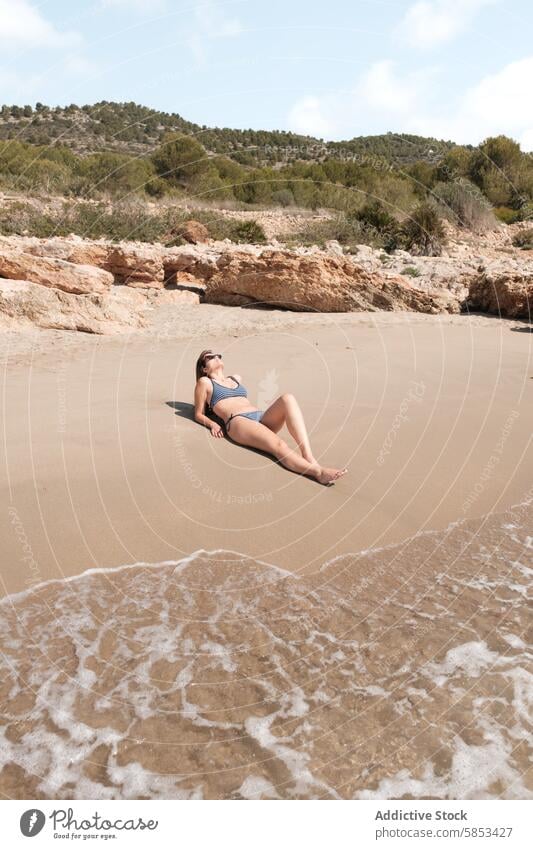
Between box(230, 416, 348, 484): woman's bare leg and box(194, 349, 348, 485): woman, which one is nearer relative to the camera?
box(230, 416, 348, 484): woman's bare leg

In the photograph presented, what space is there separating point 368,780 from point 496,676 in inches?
30.6

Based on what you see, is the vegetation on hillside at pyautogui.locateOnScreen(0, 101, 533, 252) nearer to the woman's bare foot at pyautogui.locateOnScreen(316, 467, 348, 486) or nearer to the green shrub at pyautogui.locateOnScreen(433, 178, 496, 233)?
the green shrub at pyautogui.locateOnScreen(433, 178, 496, 233)

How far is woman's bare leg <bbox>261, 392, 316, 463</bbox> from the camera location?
4.51 metres

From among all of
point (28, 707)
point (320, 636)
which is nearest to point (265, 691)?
point (320, 636)

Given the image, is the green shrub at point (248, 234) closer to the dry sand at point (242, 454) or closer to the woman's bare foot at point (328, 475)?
the dry sand at point (242, 454)

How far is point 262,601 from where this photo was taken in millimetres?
3004

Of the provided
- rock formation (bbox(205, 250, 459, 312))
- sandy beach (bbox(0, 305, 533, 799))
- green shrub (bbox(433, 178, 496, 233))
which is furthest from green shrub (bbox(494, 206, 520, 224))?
sandy beach (bbox(0, 305, 533, 799))

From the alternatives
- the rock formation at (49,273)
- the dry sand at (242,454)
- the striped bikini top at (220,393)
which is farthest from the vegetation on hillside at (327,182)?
the striped bikini top at (220,393)

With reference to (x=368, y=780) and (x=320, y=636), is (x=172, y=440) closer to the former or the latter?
(x=320, y=636)

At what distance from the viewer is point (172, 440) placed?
15.6 ft

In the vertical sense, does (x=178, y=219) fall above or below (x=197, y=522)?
above

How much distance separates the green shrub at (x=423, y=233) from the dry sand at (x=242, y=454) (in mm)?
7938

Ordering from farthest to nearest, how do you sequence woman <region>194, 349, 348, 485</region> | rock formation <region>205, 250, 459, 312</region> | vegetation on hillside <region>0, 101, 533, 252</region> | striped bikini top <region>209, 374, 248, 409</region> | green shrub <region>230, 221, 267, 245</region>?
vegetation on hillside <region>0, 101, 533, 252</region> → green shrub <region>230, 221, 267, 245</region> → rock formation <region>205, 250, 459, 312</region> → striped bikini top <region>209, 374, 248, 409</region> → woman <region>194, 349, 348, 485</region>

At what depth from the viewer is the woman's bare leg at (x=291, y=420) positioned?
178 inches
